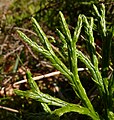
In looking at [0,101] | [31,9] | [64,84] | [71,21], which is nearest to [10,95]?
[0,101]

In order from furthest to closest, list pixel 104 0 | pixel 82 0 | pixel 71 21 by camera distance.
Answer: pixel 71 21
pixel 82 0
pixel 104 0

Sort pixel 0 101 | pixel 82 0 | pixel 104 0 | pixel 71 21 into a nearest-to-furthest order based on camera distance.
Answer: pixel 0 101
pixel 104 0
pixel 82 0
pixel 71 21

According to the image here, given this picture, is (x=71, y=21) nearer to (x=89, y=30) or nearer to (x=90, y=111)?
(x=89, y=30)

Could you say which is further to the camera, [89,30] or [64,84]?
[64,84]

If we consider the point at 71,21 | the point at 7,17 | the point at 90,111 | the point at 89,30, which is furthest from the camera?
the point at 7,17

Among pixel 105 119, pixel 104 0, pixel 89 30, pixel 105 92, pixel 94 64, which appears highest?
pixel 104 0

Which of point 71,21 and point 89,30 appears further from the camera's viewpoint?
point 71,21

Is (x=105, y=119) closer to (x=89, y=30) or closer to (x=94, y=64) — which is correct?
(x=94, y=64)

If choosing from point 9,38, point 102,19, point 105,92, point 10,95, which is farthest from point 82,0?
point 105,92

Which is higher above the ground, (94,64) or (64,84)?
(94,64)
